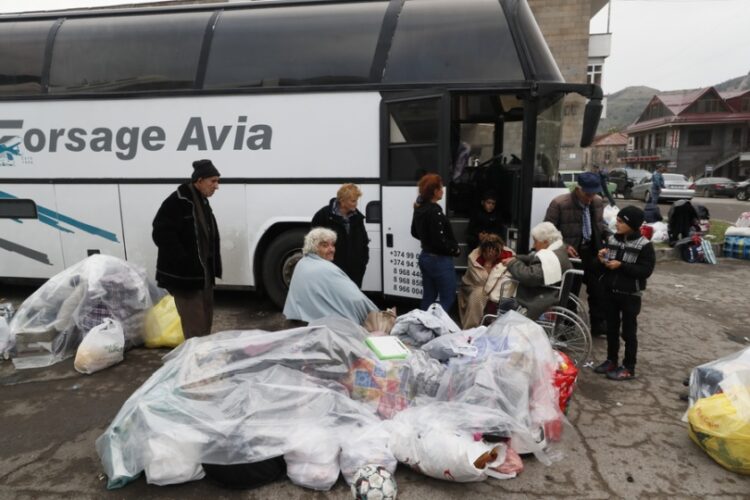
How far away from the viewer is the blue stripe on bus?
19.2ft

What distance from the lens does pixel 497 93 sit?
15.9ft

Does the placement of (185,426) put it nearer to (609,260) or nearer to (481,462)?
(481,462)

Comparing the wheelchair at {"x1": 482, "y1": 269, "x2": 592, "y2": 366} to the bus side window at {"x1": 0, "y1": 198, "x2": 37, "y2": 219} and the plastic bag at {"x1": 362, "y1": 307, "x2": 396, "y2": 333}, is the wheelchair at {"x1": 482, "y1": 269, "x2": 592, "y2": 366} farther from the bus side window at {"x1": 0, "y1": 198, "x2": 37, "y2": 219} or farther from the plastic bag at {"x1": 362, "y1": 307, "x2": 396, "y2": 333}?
the bus side window at {"x1": 0, "y1": 198, "x2": 37, "y2": 219}

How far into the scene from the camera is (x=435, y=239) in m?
4.45

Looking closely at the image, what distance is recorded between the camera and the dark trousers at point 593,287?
5.01 meters

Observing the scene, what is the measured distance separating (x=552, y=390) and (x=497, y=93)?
9.97 feet

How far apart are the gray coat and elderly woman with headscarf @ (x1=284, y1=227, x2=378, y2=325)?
1.45 meters

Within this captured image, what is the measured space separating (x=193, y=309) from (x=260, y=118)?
95.2 inches

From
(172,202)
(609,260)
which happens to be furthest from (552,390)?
(172,202)

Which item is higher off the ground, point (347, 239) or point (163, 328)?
point (347, 239)

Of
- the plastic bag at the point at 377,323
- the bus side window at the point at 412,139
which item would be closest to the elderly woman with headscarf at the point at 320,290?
the plastic bag at the point at 377,323

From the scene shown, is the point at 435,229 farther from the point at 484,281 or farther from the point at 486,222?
the point at 486,222

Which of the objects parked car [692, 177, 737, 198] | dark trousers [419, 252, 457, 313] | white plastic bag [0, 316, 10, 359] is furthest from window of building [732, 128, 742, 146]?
white plastic bag [0, 316, 10, 359]

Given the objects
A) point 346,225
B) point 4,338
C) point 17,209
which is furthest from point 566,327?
point 17,209
